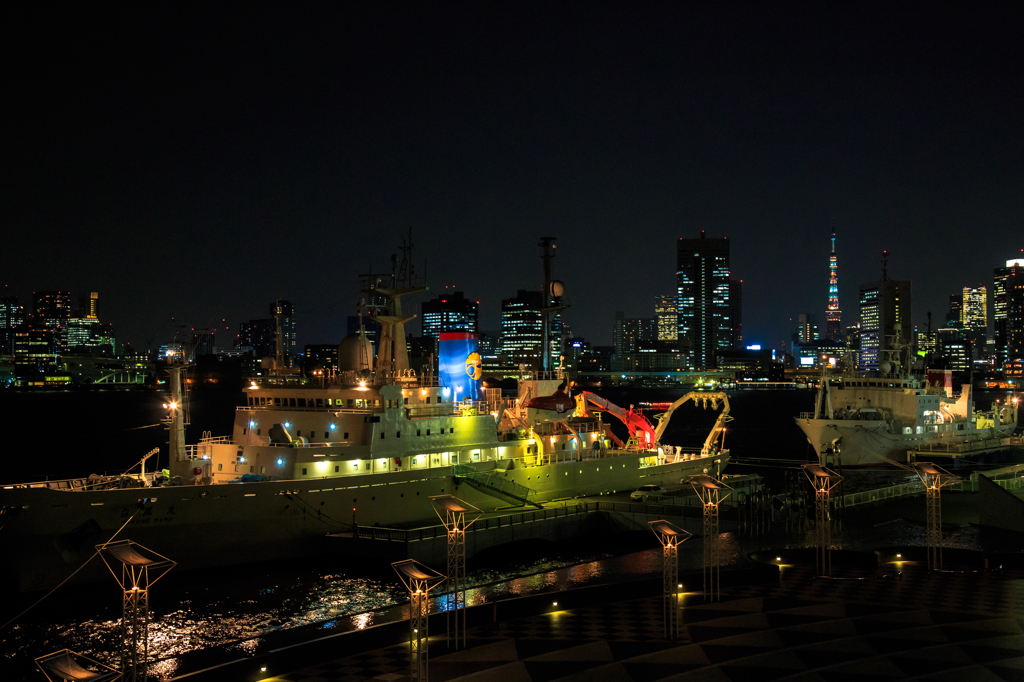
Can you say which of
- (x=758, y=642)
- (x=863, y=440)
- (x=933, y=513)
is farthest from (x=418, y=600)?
(x=863, y=440)

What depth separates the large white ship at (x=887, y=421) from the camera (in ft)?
161

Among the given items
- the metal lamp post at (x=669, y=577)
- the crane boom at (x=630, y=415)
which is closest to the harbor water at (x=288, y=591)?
the metal lamp post at (x=669, y=577)

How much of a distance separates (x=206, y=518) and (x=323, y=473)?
4030 millimetres

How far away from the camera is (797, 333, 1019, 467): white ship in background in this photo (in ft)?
161

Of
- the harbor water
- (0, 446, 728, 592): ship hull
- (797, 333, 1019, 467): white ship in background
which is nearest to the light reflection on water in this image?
the harbor water

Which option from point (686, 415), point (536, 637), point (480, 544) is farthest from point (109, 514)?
point (686, 415)

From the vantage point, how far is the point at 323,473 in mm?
26391

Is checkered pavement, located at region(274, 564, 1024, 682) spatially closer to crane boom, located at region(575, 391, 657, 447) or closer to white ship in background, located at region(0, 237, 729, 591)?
white ship in background, located at region(0, 237, 729, 591)

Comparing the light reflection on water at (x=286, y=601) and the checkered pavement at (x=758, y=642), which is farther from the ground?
the checkered pavement at (x=758, y=642)

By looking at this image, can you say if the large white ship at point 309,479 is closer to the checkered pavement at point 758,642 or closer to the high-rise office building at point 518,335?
the checkered pavement at point 758,642

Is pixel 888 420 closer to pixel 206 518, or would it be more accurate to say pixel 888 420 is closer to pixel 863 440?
pixel 863 440

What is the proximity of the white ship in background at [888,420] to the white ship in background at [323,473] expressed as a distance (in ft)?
65.7

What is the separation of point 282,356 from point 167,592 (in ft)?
34.4

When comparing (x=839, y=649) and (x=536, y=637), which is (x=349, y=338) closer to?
(x=536, y=637)
